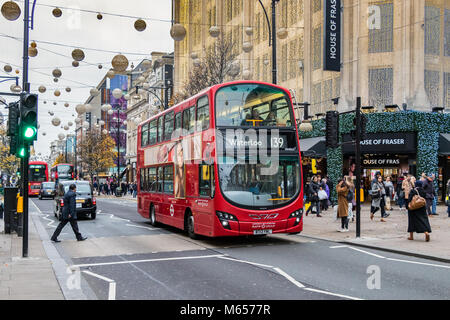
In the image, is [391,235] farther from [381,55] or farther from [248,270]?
[381,55]

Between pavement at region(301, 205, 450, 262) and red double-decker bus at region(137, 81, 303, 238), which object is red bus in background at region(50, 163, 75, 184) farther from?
red double-decker bus at region(137, 81, 303, 238)

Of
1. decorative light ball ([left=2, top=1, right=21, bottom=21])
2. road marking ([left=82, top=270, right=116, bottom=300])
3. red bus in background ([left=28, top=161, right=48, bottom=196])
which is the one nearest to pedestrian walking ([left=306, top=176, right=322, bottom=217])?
decorative light ball ([left=2, top=1, right=21, bottom=21])

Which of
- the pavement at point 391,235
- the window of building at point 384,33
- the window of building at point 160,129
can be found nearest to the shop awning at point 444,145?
the window of building at point 384,33

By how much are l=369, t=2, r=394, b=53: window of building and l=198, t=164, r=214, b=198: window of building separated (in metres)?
19.0

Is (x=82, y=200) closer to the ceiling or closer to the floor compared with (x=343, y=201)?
closer to the floor

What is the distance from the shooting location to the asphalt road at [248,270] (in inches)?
327

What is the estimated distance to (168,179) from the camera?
17.4 meters

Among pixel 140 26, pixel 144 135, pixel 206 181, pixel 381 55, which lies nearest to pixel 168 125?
pixel 140 26

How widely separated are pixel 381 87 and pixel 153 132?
15.4 meters

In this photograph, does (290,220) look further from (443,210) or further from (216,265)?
(443,210)

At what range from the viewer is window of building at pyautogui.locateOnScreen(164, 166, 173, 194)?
55.9 ft

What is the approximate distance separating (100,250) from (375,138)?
793 inches

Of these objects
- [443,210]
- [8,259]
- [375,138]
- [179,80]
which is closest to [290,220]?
[8,259]
